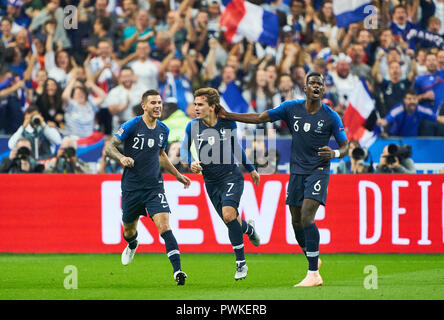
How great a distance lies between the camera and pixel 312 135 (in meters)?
9.70

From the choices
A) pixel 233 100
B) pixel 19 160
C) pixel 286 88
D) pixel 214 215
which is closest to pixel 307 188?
pixel 214 215

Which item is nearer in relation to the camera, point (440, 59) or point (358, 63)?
point (440, 59)

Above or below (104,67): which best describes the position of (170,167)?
below

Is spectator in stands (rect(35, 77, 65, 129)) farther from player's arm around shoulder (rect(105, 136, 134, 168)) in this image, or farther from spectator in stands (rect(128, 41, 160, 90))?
player's arm around shoulder (rect(105, 136, 134, 168))

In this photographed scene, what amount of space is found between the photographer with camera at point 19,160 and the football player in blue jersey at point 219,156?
460cm

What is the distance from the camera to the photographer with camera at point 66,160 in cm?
1413

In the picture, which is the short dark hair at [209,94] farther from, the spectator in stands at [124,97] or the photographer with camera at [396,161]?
the spectator in stands at [124,97]

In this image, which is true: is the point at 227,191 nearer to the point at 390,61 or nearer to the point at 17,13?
the point at 390,61

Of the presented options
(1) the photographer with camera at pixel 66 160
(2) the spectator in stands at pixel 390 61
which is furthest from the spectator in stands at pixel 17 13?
(2) the spectator in stands at pixel 390 61

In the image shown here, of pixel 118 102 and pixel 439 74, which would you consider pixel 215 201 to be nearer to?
pixel 118 102

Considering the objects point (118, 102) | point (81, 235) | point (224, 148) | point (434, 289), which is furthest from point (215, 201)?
point (118, 102)

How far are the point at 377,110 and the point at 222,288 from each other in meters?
7.09

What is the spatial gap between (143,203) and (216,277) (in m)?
1.38

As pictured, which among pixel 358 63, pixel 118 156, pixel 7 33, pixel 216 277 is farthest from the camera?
pixel 7 33
